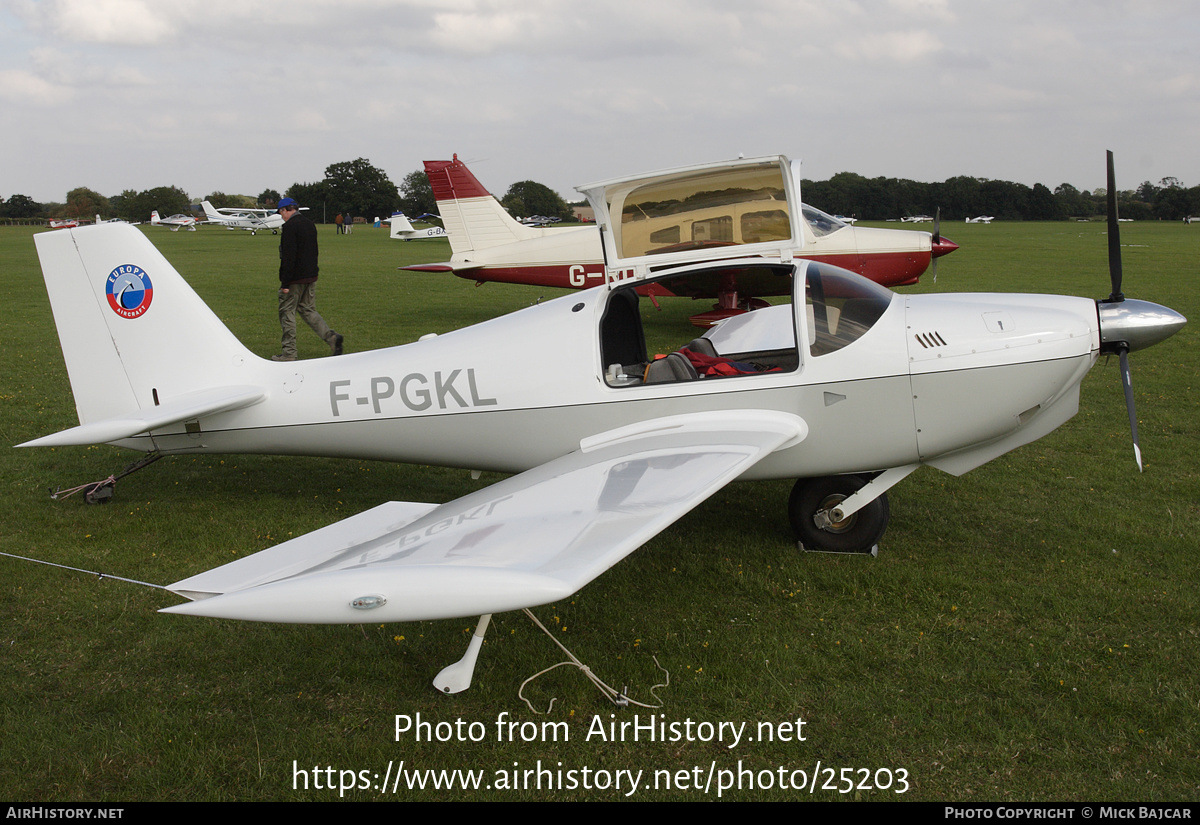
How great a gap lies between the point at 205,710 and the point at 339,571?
126 cm

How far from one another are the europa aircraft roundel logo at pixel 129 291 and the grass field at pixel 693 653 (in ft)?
4.69

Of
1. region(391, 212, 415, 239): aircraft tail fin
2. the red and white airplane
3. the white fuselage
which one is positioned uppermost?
region(391, 212, 415, 239): aircraft tail fin

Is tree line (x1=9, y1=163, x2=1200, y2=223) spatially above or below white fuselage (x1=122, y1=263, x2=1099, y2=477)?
above

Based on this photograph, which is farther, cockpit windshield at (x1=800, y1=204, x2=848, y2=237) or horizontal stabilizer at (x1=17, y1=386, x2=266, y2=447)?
Answer: cockpit windshield at (x1=800, y1=204, x2=848, y2=237)

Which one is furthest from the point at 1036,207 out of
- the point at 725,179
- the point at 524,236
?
the point at 725,179

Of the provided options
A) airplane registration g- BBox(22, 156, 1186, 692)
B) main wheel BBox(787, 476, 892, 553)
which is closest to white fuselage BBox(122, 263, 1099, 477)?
airplane registration g- BBox(22, 156, 1186, 692)

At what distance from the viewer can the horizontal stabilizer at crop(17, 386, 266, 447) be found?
15.9ft

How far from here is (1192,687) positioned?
3746mm

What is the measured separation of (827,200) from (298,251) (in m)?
60.4

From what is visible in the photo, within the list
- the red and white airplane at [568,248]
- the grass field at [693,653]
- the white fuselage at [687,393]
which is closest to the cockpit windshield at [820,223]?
the red and white airplane at [568,248]

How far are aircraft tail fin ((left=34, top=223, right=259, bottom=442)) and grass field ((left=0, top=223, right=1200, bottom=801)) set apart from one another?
89 cm

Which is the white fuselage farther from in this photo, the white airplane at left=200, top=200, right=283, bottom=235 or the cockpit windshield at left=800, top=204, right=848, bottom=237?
the white airplane at left=200, top=200, right=283, bottom=235

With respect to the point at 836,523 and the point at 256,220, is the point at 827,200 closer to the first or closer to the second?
the point at 256,220

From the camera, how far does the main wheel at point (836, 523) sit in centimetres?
518
